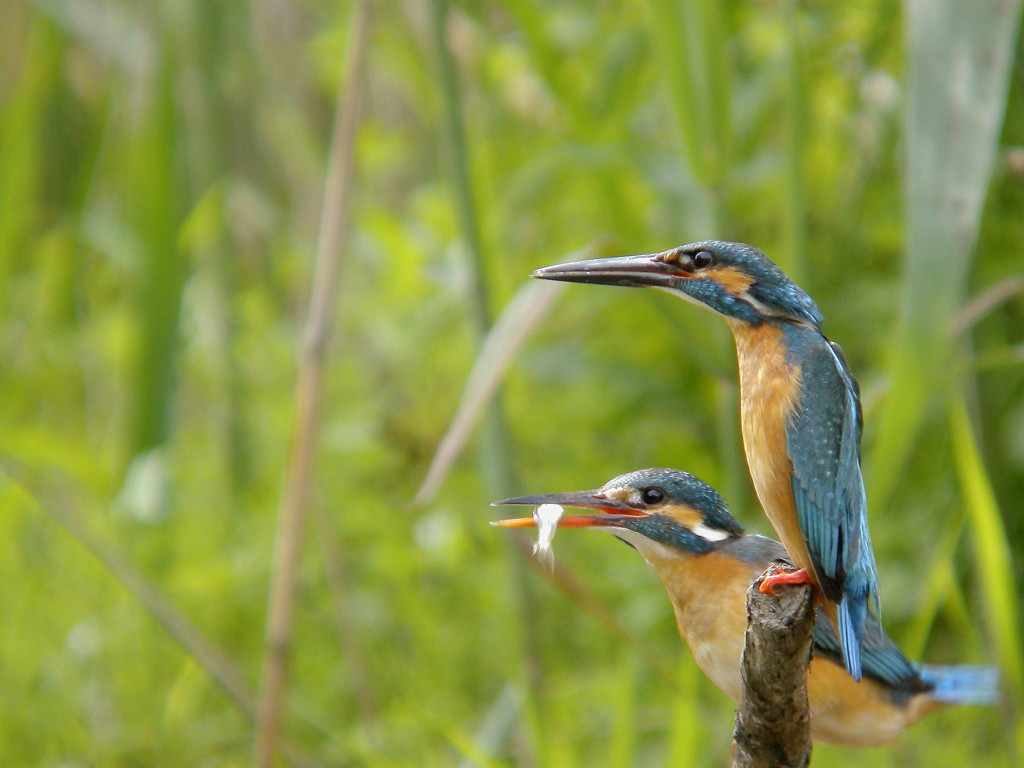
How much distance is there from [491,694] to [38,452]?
5.94 ft

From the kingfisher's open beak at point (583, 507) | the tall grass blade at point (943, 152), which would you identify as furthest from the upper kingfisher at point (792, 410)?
the tall grass blade at point (943, 152)

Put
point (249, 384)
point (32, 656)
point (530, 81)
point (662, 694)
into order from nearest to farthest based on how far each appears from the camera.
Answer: point (32, 656) < point (662, 694) < point (530, 81) < point (249, 384)

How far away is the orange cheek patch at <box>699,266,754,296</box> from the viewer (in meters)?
1.13

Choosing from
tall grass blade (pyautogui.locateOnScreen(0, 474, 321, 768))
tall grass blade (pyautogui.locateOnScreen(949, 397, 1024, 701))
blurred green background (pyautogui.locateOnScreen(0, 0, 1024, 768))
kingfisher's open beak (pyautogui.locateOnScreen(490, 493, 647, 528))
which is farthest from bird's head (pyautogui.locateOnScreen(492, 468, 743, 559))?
tall grass blade (pyautogui.locateOnScreen(0, 474, 321, 768))

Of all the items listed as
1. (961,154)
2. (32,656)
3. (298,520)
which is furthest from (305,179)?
(961,154)

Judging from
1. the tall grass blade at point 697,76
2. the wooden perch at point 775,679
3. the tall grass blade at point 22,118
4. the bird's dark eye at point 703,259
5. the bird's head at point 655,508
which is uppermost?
the tall grass blade at point 22,118

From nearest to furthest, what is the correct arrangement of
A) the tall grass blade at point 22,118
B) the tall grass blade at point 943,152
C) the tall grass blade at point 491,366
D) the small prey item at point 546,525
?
the small prey item at point 546,525, the tall grass blade at point 943,152, the tall grass blade at point 491,366, the tall grass blade at point 22,118

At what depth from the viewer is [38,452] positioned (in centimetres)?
222

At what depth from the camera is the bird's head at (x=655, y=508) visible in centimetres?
111

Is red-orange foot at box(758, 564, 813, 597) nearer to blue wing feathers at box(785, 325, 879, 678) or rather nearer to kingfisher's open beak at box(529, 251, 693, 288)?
blue wing feathers at box(785, 325, 879, 678)

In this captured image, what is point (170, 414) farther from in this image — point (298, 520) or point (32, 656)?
point (32, 656)

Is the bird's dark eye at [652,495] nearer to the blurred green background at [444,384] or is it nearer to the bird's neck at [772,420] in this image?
the bird's neck at [772,420]

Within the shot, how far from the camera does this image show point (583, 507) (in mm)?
1081

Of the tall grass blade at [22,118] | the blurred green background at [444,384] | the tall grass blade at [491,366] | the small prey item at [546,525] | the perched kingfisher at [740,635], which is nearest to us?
the small prey item at [546,525]
